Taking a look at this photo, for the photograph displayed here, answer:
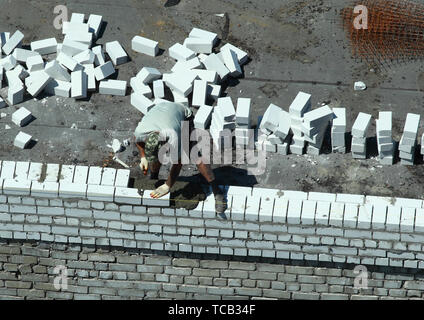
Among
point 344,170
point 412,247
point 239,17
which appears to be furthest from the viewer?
point 239,17

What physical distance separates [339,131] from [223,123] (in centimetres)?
144

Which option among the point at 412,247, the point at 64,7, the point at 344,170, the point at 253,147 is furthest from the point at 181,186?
the point at 64,7

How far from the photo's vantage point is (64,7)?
45.6ft

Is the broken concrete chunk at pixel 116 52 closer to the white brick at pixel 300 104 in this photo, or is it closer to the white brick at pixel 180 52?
the white brick at pixel 180 52

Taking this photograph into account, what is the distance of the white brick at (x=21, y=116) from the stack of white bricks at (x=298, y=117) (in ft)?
11.2

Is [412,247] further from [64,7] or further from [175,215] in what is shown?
[64,7]

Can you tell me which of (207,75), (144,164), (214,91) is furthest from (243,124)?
(144,164)

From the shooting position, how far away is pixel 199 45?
12977mm

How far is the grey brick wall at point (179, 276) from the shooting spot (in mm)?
11547

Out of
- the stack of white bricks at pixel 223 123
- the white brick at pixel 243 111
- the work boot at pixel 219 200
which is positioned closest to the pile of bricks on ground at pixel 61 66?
the stack of white bricks at pixel 223 123

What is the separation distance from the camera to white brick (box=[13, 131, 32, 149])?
12023mm

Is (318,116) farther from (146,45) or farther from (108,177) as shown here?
(146,45)
